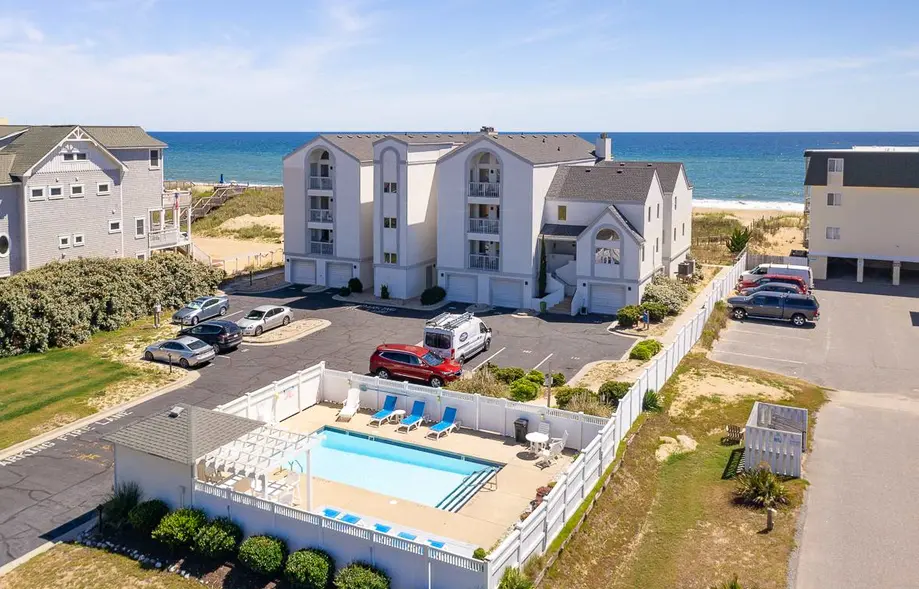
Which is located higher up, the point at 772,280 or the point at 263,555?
the point at 772,280

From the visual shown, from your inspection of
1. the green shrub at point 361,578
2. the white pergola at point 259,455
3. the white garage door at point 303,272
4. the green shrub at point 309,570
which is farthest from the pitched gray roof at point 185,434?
the white garage door at point 303,272

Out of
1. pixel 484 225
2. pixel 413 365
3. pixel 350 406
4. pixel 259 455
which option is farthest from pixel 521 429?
pixel 484 225

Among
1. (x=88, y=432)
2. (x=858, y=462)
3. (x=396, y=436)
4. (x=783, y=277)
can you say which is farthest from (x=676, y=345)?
(x=88, y=432)

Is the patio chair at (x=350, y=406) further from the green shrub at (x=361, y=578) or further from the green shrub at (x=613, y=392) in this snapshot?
A: the green shrub at (x=361, y=578)

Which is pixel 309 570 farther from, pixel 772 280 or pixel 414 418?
pixel 772 280

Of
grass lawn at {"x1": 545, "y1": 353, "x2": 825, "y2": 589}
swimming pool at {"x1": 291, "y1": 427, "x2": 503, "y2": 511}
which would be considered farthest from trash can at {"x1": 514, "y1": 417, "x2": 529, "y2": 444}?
grass lawn at {"x1": 545, "y1": 353, "x2": 825, "y2": 589}
